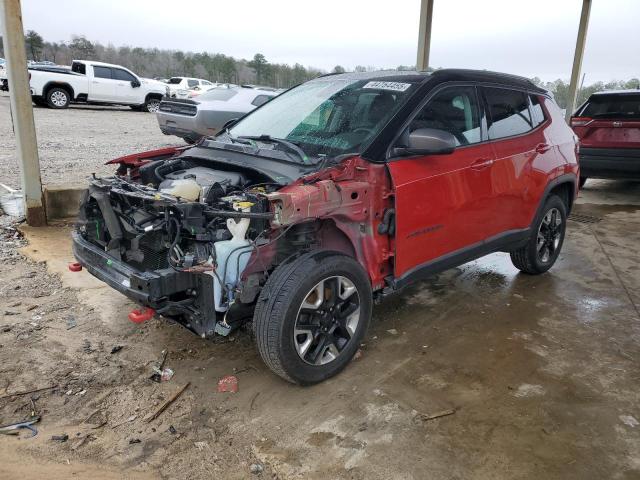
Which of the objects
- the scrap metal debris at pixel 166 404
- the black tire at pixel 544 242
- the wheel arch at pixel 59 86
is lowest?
the scrap metal debris at pixel 166 404

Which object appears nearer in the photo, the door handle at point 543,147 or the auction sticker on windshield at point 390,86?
the auction sticker on windshield at point 390,86

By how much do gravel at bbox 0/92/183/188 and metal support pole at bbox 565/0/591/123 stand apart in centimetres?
1004

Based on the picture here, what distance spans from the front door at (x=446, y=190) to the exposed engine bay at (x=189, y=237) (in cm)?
89

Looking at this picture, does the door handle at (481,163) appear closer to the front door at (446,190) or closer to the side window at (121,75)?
the front door at (446,190)

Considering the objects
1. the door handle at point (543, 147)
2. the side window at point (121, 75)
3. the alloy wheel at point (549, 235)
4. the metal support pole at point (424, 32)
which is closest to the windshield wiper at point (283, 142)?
the door handle at point (543, 147)

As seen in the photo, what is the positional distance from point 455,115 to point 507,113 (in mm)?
713

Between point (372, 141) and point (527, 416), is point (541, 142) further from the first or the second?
point (527, 416)

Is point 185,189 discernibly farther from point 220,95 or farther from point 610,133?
point 220,95

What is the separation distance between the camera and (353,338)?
3.21 meters

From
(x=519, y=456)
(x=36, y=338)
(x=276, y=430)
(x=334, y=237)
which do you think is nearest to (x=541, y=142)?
(x=334, y=237)

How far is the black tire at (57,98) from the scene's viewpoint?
18125 mm

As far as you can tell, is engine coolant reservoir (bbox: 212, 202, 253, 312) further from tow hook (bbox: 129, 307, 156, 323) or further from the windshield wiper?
the windshield wiper

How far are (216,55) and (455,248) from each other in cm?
6822

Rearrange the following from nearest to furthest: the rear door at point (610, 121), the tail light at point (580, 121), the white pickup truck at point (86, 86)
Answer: the rear door at point (610, 121) < the tail light at point (580, 121) < the white pickup truck at point (86, 86)
